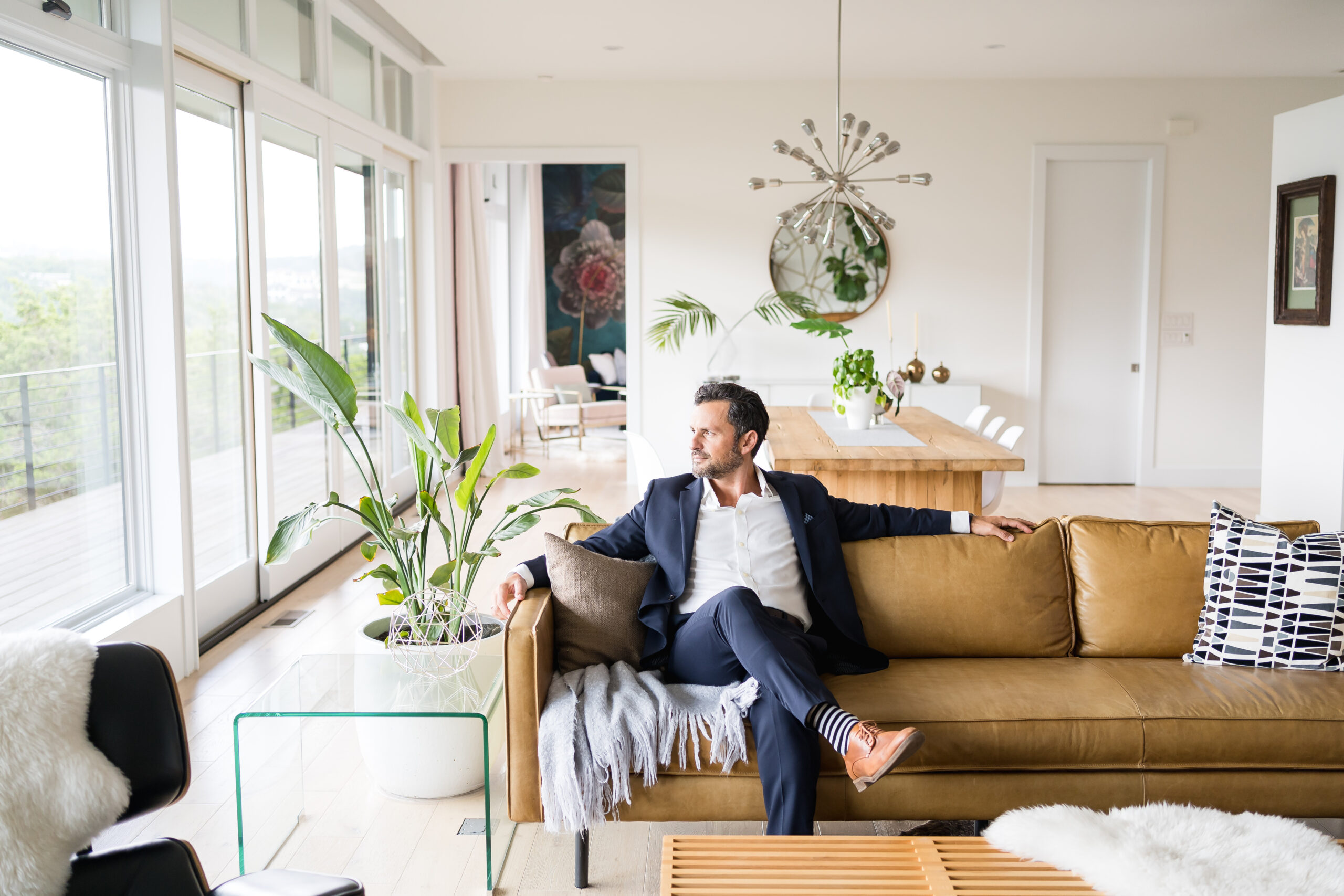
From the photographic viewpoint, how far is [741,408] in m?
2.88

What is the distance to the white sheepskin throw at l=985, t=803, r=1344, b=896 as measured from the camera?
1.74 metres

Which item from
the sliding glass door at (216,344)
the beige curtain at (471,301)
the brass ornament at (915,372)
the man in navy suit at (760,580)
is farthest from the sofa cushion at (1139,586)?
the beige curtain at (471,301)

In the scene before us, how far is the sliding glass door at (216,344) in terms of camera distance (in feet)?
13.3

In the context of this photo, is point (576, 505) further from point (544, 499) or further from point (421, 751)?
point (421, 751)

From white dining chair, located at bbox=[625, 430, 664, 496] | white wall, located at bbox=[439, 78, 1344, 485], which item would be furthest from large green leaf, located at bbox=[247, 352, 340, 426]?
white wall, located at bbox=[439, 78, 1344, 485]

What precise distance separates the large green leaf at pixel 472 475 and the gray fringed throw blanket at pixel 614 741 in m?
0.61

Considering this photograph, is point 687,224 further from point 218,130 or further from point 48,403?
point 48,403

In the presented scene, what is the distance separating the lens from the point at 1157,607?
273cm

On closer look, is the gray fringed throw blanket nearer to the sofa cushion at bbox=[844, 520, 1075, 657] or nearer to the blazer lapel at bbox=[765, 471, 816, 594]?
the blazer lapel at bbox=[765, 471, 816, 594]

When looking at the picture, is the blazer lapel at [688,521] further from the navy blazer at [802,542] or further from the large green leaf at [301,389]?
the large green leaf at [301,389]

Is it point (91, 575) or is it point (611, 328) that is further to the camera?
point (611, 328)

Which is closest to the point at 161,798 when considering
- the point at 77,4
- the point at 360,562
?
the point at 77,4

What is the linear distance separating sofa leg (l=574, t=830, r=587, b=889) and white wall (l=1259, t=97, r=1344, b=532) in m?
3.91

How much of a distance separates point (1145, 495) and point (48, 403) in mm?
6489
